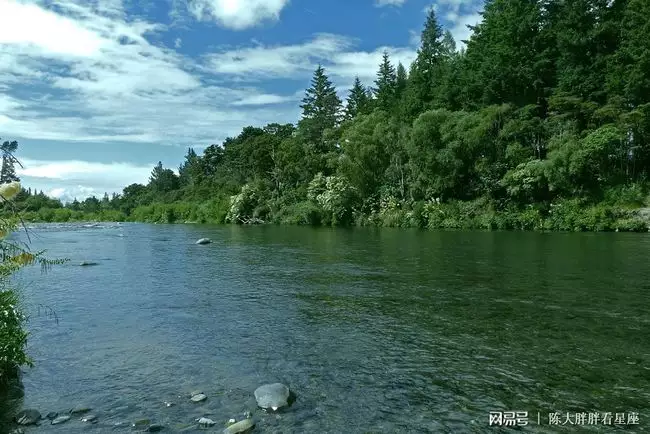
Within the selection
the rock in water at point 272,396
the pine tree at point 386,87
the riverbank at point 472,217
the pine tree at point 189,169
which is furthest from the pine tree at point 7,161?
the pine tree at point 189,169

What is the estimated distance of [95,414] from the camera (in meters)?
7.20

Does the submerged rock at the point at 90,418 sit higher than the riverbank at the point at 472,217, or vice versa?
the riverbank at the point at 472,217

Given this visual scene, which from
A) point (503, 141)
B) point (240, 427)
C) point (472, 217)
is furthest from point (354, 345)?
point (503, 141)

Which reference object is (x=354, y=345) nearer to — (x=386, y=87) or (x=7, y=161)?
(x=7, y=161)

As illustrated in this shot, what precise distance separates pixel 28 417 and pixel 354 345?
6.14 meters

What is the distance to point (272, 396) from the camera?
24.4 feet

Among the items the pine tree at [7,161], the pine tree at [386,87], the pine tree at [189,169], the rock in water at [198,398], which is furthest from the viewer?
the pine tree at [189,169]

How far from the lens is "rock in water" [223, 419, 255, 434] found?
6.43 metres

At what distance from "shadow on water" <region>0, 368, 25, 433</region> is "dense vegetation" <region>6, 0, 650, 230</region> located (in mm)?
45268

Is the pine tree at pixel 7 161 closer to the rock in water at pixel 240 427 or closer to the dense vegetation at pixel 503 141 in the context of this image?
the rock in water at pixel 240 427

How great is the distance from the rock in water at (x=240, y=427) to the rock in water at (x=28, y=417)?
2.94 m

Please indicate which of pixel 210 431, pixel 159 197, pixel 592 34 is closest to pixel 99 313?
pixel 210 431

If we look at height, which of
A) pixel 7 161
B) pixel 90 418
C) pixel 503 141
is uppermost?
pixel 503 141

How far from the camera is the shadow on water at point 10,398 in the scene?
6949 millimetres
